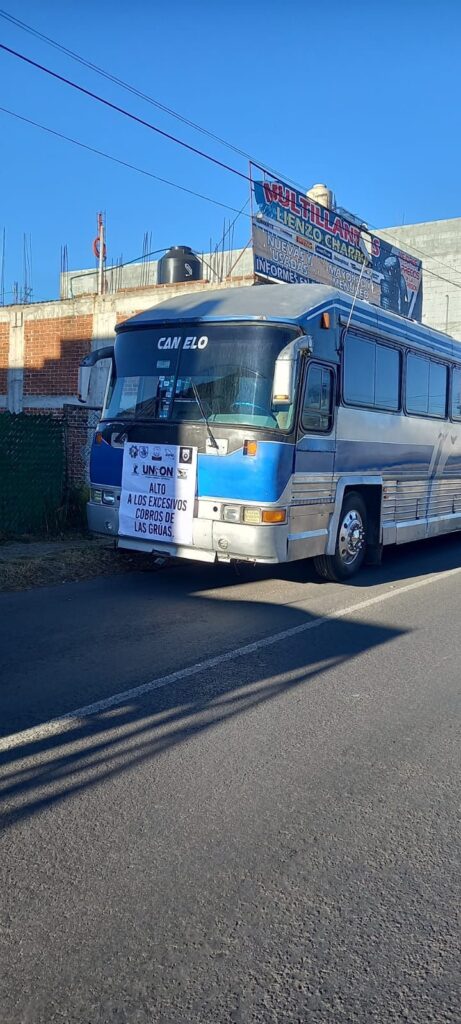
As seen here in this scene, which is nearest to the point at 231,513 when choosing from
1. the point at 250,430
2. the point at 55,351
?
the point at 250,430

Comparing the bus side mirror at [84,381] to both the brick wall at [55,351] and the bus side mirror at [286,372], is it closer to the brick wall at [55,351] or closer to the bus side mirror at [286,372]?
the bus side mirror at [286,372]

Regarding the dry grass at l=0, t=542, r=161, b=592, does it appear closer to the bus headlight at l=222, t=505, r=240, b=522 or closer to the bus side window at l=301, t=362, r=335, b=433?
the bus headlight at l=222, t=505, r=240, b=522

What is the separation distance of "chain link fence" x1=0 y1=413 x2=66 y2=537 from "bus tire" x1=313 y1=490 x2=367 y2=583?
471 centimetres

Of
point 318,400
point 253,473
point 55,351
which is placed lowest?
point 253,473

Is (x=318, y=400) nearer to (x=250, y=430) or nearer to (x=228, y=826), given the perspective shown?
(x=250, y=430)

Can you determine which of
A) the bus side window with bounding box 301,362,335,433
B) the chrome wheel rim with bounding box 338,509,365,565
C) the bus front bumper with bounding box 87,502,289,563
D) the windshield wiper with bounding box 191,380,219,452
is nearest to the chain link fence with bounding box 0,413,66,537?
the bus front bumper with bounding box 87,502,289,563

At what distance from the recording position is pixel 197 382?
8.77m

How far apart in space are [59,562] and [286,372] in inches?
152

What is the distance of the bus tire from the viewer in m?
9.77

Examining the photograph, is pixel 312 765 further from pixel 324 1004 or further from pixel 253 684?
pixel 324 1004

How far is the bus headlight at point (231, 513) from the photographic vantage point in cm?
841

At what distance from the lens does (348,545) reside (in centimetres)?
1002

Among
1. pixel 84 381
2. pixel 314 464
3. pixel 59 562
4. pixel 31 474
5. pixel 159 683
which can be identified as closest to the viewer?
pixel 159 683

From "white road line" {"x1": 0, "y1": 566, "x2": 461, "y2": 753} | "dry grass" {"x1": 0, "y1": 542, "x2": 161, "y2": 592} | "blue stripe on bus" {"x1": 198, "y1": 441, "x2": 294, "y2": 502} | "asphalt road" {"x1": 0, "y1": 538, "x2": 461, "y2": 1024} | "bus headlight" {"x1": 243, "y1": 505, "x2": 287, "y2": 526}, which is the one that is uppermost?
"blue stripe on bus" {"x1": 198, "y1": 441, "x2": 294, "y2": 502}
